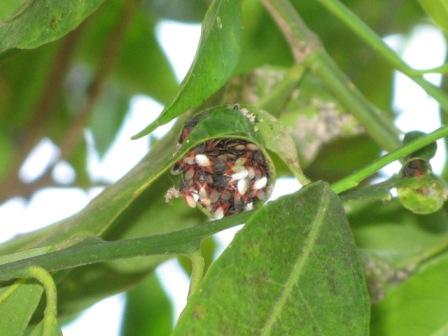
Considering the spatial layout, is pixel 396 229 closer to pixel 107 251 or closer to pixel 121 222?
pixel 121 222

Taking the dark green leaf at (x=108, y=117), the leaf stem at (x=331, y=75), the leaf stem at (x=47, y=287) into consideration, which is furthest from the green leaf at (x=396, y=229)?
the leaf stem at (x=47, y=287)

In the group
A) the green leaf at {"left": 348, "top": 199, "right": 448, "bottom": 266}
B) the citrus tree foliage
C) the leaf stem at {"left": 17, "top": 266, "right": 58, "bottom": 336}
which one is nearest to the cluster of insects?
the citrus tree foliage

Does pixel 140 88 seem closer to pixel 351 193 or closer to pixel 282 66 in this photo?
pixel 282 66

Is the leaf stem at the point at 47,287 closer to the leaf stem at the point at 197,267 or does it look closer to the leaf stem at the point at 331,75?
the leaf stem at the point at 197,267

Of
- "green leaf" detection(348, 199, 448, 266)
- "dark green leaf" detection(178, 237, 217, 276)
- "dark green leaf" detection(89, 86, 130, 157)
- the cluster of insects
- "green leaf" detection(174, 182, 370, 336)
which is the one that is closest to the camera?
"green leaf" detection(174, 182, 370, 336)

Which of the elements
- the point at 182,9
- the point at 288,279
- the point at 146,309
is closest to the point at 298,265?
the point at 288,279

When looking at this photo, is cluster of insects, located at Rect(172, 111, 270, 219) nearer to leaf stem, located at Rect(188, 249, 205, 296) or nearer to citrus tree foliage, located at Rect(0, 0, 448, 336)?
citrus tree foliage, located at Rect(0, 0, 448, 336)
